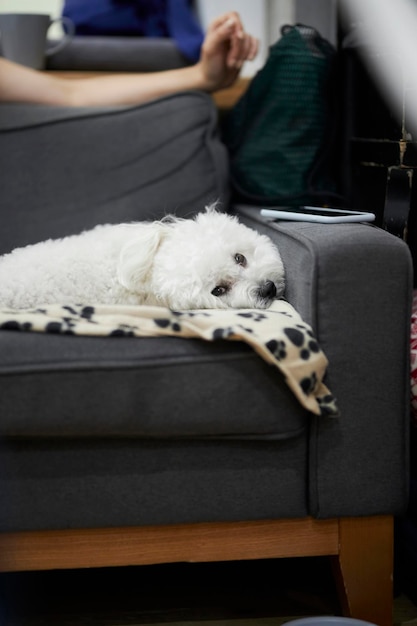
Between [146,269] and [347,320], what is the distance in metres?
0.39

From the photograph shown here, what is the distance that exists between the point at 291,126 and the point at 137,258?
30.4 inches

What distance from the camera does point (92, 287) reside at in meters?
1.38

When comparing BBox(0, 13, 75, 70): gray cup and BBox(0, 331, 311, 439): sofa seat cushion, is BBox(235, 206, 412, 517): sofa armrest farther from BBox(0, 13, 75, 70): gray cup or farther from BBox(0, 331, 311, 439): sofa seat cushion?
BBox(0, 13, 75, 70): gray cup

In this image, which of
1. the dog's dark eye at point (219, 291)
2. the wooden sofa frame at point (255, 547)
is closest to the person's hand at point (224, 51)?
the dog's dark eye at point (219, 291)

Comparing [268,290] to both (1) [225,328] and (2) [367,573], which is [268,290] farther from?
(2) [367,573]

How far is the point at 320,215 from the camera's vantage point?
1425mm

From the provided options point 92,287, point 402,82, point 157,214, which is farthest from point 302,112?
point 92,287

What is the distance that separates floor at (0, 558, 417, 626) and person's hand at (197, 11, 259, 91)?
3.88 feet

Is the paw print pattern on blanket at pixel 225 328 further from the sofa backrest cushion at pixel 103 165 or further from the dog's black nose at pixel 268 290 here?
the sofa backrest cushion at pixel 103 165

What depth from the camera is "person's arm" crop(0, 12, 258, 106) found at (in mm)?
1864

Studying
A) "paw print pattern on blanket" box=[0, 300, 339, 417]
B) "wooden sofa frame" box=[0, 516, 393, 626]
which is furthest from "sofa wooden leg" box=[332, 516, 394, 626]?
"paw print pattern on blanket" box=[0, 300, 339, 417]

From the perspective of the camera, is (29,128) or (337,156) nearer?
(29,128)

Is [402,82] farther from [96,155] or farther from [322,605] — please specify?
[322,605]

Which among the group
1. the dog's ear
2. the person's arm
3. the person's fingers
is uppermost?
the person's fingers
